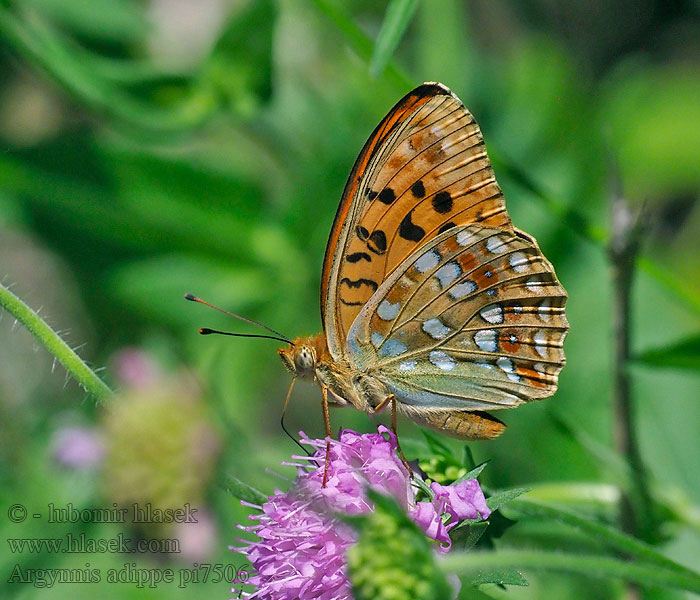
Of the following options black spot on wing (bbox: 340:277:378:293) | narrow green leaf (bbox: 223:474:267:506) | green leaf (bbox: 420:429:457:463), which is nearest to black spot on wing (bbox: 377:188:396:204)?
black spot on wing (bbox: 340:277:378:293)

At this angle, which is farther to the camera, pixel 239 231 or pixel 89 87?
pixel 239 231

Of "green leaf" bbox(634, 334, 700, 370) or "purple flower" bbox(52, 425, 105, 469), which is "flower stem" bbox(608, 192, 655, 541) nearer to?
"green leaf" bbox(634, 334, 700, 370)

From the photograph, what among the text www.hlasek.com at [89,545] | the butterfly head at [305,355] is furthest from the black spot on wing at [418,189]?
the text www.hlasek.com at [89,545]

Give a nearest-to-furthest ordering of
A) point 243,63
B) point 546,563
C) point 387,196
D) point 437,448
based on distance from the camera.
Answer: point 546,563, point 437,448, point 387,196, point 243,63

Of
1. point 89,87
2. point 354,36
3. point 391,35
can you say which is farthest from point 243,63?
point 391,35

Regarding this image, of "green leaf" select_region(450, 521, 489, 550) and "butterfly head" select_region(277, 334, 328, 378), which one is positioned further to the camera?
"butterfly head" select_region(277, 334, 328, 378)

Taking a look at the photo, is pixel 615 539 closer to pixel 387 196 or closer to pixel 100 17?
pixel 387 196
